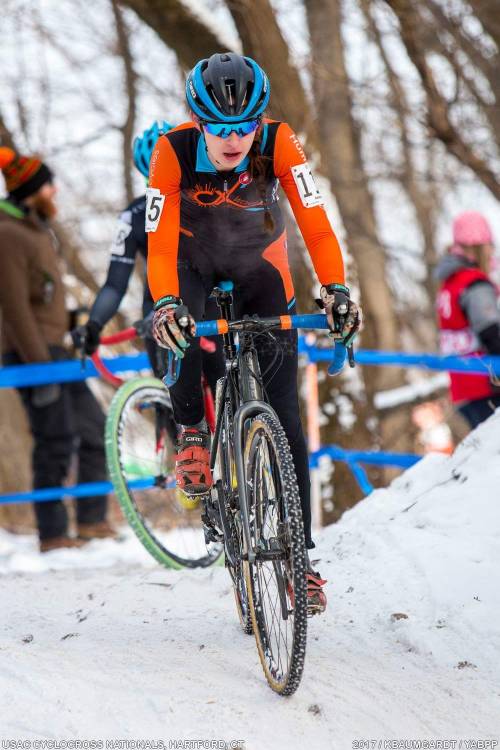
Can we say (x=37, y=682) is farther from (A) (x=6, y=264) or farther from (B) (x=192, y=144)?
(A) (x=6, y=264)

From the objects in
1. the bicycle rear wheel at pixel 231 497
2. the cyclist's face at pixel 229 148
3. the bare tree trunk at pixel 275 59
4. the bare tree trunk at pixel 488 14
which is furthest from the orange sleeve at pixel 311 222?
the bare tree trunk at pixel 488 14

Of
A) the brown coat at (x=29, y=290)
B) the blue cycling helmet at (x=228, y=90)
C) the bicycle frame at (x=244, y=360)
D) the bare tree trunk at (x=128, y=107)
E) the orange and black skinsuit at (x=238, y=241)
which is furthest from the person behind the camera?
the bare tree trunk at (x=128, y=107)

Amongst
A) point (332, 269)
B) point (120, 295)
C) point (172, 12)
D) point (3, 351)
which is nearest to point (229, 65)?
point (332, 269)

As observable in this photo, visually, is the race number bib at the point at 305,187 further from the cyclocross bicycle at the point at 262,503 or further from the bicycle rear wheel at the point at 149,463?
the bicycle rear wheel at the point at 149,463

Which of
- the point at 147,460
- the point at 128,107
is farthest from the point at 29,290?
the point at 128,107

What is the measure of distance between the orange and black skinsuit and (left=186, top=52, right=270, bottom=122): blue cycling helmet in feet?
0.83

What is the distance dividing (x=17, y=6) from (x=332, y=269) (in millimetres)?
12002

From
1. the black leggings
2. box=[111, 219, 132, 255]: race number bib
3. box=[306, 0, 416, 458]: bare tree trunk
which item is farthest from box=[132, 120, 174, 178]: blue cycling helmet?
box=[306, 0, 416, 458]: bare tree trunk

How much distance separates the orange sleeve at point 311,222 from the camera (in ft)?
12.0

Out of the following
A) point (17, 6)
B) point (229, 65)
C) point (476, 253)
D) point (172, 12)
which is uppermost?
point (17, 6)

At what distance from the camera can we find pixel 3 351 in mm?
6762

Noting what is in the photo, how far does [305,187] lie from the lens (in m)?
3.71

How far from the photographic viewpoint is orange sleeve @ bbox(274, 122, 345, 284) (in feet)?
12.0

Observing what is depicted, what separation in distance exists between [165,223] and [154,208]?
0.08 m
